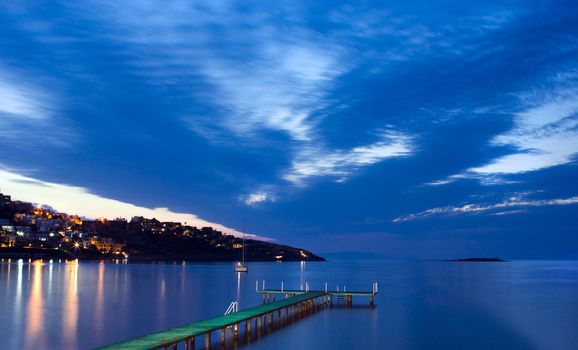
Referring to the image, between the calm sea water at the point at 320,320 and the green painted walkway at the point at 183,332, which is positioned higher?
the green painted walkway at the point at 183,332

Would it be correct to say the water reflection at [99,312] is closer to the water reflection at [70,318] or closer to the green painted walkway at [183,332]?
the water reflection at [70,318]

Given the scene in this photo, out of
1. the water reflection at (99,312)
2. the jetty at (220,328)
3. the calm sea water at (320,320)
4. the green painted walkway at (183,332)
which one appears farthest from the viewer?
the water reflection at (99,312)

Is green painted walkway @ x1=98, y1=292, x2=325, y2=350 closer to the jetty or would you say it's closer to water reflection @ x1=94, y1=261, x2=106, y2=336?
the jetty

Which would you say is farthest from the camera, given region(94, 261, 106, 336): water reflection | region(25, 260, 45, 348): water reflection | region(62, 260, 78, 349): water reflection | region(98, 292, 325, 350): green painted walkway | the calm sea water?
region(94, 261, 106, 336): water reflection

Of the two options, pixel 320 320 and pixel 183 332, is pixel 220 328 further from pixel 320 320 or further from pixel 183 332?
pixel 320 320

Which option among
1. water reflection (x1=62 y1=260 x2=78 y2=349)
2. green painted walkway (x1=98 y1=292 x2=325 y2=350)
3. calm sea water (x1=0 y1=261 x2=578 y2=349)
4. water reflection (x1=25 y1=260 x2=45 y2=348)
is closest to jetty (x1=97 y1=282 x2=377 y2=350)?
green painted walkway (x1=98 y1=292 x2=325 y2=350)

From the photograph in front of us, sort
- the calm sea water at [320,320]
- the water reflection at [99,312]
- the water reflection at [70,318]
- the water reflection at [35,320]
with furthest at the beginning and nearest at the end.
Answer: the water reflection at [99,312] < the calm sea water at [320,320] < the water reflection at [70,318] < the water reflection at [35,320]

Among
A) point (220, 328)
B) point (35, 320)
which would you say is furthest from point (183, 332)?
point (35, 320)

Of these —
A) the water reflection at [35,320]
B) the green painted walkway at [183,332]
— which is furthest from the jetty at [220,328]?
the water reflection at [35,320]

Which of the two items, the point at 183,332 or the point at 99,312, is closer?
the point at 183,332

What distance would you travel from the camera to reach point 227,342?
29.7 meters

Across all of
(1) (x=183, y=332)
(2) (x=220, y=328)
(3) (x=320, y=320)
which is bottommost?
(3) (x=320, y=320)

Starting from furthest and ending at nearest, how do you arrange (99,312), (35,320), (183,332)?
1. (99,312)
2. (35,320)
3. (183,332)

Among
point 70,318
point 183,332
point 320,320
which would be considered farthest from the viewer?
point 320,320
